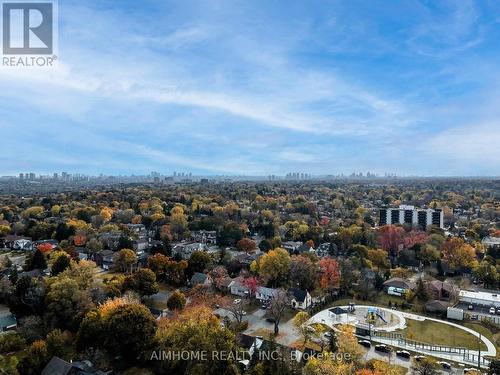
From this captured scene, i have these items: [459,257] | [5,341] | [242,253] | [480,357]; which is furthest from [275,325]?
[459,257]

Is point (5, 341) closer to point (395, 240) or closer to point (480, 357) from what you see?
point (480, 357)

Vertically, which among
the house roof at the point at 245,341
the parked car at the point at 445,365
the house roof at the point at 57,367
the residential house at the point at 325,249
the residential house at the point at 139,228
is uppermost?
the residential house at the point at 139,228

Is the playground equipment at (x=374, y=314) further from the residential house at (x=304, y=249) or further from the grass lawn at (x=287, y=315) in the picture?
the residential house at (x=304, y=249)

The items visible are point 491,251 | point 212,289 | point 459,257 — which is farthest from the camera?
point 491,251

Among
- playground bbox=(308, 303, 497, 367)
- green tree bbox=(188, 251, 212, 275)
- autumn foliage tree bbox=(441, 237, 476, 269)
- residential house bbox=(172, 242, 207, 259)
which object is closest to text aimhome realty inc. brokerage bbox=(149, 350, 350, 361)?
playground bbox=(308, 303, 497, 367)

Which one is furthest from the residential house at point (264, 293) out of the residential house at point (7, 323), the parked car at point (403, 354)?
the residential house at point (7, 323)

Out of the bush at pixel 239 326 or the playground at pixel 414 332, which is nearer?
the playground at pixel 414 332
